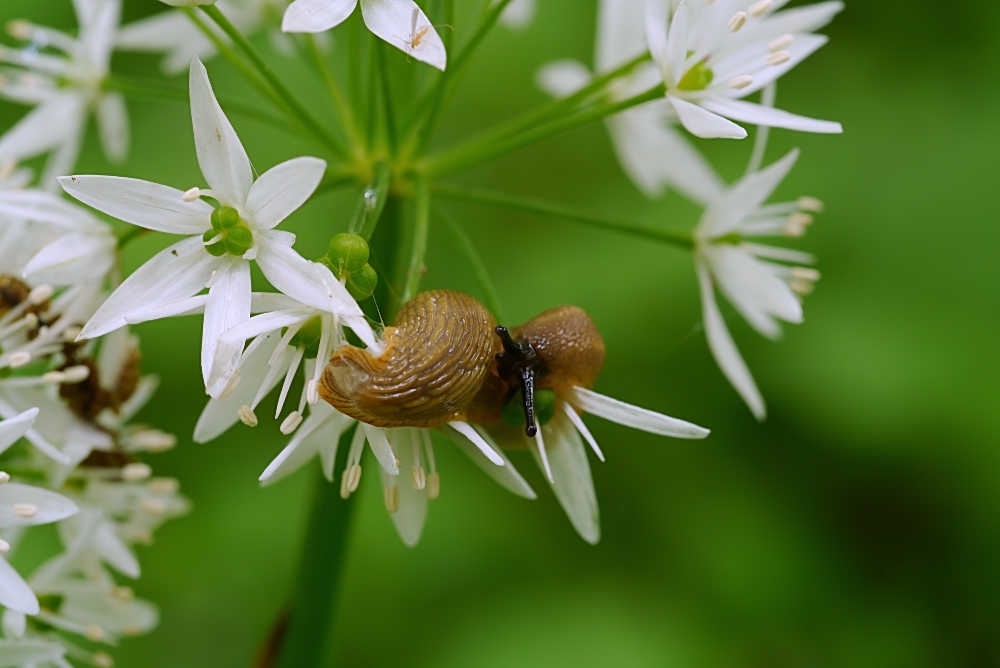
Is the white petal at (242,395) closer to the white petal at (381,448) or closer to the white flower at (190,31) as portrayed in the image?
the white petal at (381,448)

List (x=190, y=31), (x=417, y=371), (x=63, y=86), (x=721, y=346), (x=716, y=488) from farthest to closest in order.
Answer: (x=716, y=488) → (x=190, y=31) → (x=63, y=86) → (x=721, y=346) → (x=417, y=371)

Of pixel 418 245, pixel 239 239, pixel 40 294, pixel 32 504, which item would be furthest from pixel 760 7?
pixel 32 504

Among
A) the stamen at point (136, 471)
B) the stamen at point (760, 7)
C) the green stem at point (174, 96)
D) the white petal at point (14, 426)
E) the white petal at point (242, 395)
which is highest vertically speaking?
the stamen at point (760, 7)

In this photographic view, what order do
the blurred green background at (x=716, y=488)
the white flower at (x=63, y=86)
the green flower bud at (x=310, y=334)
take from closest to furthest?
1. the green flower bud at (x=310, y=334)
2. the white flower at (x=63, y=86)
3. the blurred green background at (x=716, y=488)

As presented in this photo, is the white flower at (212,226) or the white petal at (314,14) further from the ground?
the white petal at (314,14)

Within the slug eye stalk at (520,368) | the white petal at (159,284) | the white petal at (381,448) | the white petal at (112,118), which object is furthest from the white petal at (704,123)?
the white petal at (112,118)

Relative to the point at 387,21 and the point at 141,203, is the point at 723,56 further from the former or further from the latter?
the point at 141,203

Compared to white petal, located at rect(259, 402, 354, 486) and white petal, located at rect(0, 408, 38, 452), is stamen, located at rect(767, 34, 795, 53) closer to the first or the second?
Answer: white petal, located at rect(259, 402, 354, 486)
